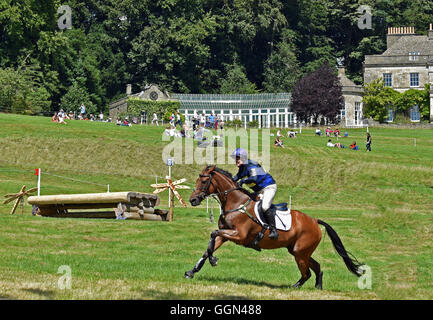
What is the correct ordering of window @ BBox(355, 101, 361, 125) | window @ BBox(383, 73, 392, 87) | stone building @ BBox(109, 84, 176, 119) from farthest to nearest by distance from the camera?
1. window @ BBox(383, 73, 392, 87)
2. window @ BBox(355, 101, 361, 125)
3. stone building @ BBox(109, 84, 176, 119)

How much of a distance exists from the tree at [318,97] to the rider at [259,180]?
77560mm

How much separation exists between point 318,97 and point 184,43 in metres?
26.8

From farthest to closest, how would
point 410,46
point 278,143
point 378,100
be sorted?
1. point 410,46
2. point 378,100
3. point 278,143

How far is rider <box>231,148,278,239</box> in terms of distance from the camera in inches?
818

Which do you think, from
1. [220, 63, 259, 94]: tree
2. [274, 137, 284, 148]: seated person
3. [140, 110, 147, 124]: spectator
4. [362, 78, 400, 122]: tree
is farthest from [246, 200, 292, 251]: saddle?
[220, 63, 259, 94]: tree

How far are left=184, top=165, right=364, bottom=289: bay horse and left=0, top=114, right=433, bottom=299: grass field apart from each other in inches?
24.0

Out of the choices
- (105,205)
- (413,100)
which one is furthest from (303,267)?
(413,100)

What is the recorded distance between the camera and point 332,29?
140 m

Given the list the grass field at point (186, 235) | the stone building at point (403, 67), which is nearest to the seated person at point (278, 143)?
the grass field at point (186, 235)

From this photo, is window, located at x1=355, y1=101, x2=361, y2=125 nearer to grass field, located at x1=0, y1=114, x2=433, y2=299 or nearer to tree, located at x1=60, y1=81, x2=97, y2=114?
tree, located at x1=60, y1=81, x2=97, y2=114

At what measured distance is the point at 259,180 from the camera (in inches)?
835

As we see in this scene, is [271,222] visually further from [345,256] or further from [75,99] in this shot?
[75,99]
